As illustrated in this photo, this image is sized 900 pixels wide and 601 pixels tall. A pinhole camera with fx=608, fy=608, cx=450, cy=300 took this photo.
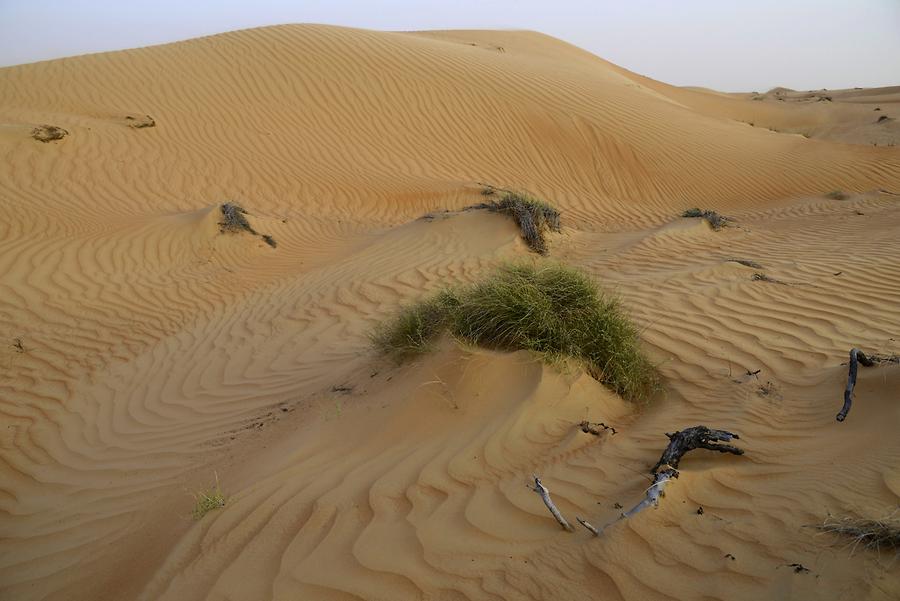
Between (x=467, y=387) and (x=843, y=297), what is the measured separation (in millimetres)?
3736

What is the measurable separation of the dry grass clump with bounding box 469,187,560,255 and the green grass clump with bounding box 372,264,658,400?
4365mm

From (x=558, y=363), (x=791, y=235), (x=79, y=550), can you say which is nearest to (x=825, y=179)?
(x=791, y=235)

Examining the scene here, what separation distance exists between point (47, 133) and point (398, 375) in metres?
12.0

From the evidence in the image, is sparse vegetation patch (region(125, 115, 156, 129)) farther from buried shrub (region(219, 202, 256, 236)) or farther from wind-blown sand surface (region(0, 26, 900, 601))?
buried shrub (region(219, 202, 256, 236))

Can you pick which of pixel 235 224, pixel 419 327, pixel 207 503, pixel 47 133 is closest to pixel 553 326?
pixel 419 327

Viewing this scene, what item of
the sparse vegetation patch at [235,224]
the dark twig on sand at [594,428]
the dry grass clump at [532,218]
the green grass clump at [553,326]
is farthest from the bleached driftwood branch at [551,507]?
the sparse vegetation patch at [235,224]

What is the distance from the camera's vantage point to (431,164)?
14203 mm

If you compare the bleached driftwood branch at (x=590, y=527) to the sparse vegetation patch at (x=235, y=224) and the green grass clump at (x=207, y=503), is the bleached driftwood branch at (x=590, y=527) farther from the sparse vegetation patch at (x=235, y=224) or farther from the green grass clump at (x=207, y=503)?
the sparse vegetation patch at (x=235, y=224)

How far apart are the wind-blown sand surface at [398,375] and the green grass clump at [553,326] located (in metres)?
0.14

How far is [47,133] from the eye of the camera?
12227 millimetres

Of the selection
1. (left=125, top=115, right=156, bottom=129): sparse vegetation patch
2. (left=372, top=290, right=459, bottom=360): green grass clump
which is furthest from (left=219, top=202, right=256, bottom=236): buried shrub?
(left=372, top=290, right=459, bottom=360): green grass clump

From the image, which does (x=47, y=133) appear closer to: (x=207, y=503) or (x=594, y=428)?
(x=207, y=503)

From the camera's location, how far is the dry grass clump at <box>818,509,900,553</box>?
2.01 m

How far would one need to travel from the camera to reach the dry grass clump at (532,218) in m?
8.44
